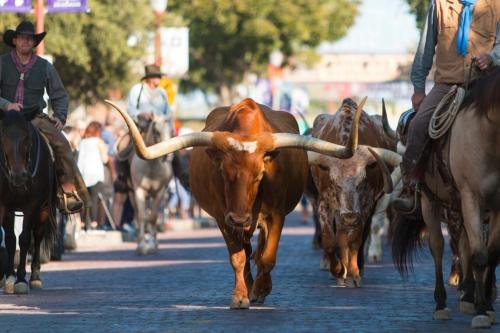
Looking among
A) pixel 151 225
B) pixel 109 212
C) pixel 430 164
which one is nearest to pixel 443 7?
pixel 430 164

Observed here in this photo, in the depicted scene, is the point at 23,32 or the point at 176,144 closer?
the point at 176,144

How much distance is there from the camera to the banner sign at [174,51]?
135ft

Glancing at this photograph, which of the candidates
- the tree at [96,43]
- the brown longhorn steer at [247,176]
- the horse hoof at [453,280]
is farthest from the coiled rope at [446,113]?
the tree at [96,43]

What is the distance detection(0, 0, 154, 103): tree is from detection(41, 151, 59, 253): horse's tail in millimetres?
17892

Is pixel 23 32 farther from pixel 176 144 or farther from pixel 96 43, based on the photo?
pixel 96 43

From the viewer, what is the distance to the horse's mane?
1277 centimetres

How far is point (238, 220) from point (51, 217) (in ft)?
12.1

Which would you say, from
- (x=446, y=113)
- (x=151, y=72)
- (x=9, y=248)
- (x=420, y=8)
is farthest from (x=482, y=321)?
(x=420, y=8)

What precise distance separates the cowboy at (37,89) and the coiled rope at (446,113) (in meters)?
5.00

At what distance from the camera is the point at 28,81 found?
57.0ft

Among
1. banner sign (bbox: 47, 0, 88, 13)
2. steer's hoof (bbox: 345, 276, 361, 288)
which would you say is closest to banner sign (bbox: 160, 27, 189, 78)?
banner sign (bbox: 47, 0, 88, 13)

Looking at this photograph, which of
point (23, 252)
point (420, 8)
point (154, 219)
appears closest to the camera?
point (23, 252)

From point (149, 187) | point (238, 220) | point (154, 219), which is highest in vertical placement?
point (238, 220)

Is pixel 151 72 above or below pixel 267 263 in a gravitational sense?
above
